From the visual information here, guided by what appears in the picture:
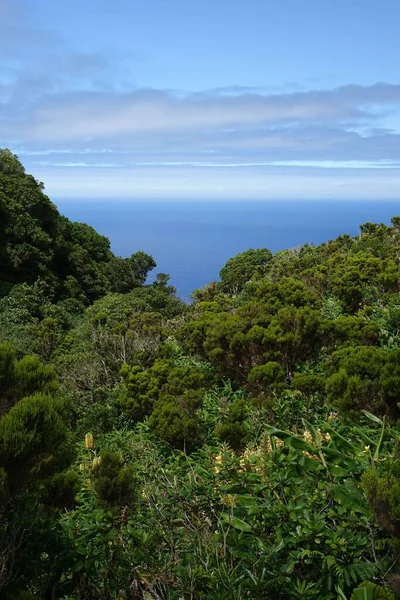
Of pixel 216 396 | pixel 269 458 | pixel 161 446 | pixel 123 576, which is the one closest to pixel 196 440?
pixel 161 446

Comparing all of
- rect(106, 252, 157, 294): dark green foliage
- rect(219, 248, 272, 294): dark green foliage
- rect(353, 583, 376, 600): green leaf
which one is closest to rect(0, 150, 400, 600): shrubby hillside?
rect(353, 583, 376, 600): green leaf

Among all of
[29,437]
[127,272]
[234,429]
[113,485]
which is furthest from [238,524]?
[127,272]

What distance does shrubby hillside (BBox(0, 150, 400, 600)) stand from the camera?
208 centimetres

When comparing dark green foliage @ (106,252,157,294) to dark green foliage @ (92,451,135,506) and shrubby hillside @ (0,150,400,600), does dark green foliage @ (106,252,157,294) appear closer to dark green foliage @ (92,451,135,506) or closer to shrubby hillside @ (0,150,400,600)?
shrubby hillside @ (0,150,400,600)

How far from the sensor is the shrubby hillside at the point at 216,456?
2082mm

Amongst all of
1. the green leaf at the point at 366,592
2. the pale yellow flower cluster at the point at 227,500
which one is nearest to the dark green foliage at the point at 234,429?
the pale yellow flower cluster at the point at 227,500

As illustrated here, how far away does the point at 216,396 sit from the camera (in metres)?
6.45

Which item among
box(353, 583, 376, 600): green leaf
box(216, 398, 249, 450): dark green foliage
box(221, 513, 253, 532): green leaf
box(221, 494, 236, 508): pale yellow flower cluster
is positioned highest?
box(353, 583, 376, 600): green leaf

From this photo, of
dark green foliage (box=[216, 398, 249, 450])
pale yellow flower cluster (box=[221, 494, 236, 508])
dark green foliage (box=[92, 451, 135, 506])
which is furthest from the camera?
dark green foliage (box=[216, 398, 249, 450])

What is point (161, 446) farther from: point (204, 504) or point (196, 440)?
point (204, 504)

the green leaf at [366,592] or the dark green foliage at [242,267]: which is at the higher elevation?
the green leaf at [366,592]

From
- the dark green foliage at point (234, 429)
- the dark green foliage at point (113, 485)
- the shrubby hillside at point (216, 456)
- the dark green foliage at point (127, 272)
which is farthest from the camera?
the dark green foliage at point (127, 272)

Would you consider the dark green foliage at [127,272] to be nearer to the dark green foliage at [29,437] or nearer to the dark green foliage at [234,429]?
the dark green foliage at [234,429]

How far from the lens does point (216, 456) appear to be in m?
4.63
